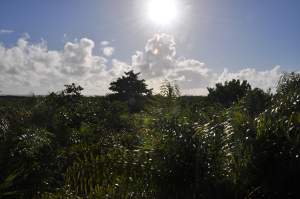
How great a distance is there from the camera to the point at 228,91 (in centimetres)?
4056

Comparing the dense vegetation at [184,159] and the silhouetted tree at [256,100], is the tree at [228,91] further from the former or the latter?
the dense vegetation at [184,159]

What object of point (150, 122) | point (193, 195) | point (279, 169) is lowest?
point (193, 195)

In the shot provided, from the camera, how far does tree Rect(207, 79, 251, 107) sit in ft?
130

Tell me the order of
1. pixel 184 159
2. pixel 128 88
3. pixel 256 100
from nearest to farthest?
pixel 184 159 < pixel 256 100 < pixel 128 88

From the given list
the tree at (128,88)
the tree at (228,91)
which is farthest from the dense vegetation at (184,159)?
the tree at (128,88)

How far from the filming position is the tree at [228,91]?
39.5 meters

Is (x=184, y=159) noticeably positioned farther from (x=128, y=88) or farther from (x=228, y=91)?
(x=128, y=88)

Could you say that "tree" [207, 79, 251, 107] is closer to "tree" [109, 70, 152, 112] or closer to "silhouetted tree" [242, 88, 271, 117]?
"tree" [109, 70, 152, 112]

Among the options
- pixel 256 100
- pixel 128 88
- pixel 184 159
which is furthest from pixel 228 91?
pixel 184 159

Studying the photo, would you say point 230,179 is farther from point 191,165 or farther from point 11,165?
point 11,165

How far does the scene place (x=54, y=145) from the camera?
1153 cm

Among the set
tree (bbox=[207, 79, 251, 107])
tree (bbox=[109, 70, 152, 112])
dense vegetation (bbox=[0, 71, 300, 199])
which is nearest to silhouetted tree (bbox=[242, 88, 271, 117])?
dense vegetation (bbox=[0, 71, 300, 199])

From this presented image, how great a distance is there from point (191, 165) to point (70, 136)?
8.73 meters

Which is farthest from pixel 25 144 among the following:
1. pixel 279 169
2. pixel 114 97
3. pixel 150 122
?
pixel 114 97
